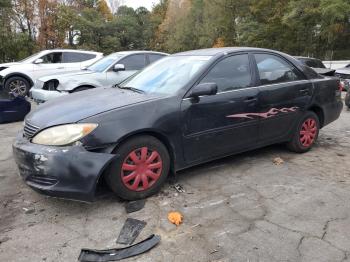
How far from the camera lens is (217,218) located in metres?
3.63

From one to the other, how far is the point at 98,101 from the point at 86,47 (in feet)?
107

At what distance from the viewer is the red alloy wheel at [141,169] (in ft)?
12.7

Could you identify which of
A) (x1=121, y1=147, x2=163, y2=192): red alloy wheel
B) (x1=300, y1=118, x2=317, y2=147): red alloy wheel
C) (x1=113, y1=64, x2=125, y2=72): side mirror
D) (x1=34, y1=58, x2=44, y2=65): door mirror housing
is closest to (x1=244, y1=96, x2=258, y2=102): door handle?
(x1=300, y1=118, x2=317, y2=147): red alloy wheel

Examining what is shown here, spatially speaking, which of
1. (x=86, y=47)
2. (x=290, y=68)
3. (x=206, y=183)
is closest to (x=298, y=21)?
(x=86, y=47)

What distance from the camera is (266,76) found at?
505 centimetres

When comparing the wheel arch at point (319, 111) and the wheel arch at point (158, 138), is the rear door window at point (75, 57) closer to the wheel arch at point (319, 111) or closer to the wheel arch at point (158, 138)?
the wheel arch at point (319, 111)

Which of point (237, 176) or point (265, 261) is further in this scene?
point (237, 176)

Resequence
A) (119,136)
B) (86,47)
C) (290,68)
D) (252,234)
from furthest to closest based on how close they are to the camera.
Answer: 1. (86,47)
2. (290,68)
3. (119,136)
4. (252,234)

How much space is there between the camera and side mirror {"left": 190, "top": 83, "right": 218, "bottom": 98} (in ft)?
13.8

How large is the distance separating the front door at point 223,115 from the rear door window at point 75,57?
872 centimetres

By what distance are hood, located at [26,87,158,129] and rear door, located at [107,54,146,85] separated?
430 cm

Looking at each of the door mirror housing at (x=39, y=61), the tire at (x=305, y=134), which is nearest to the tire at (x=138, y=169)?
the tire at (x=305, y=134)

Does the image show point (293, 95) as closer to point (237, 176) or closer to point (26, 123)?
point (237, 176)

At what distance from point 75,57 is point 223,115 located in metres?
9.20
